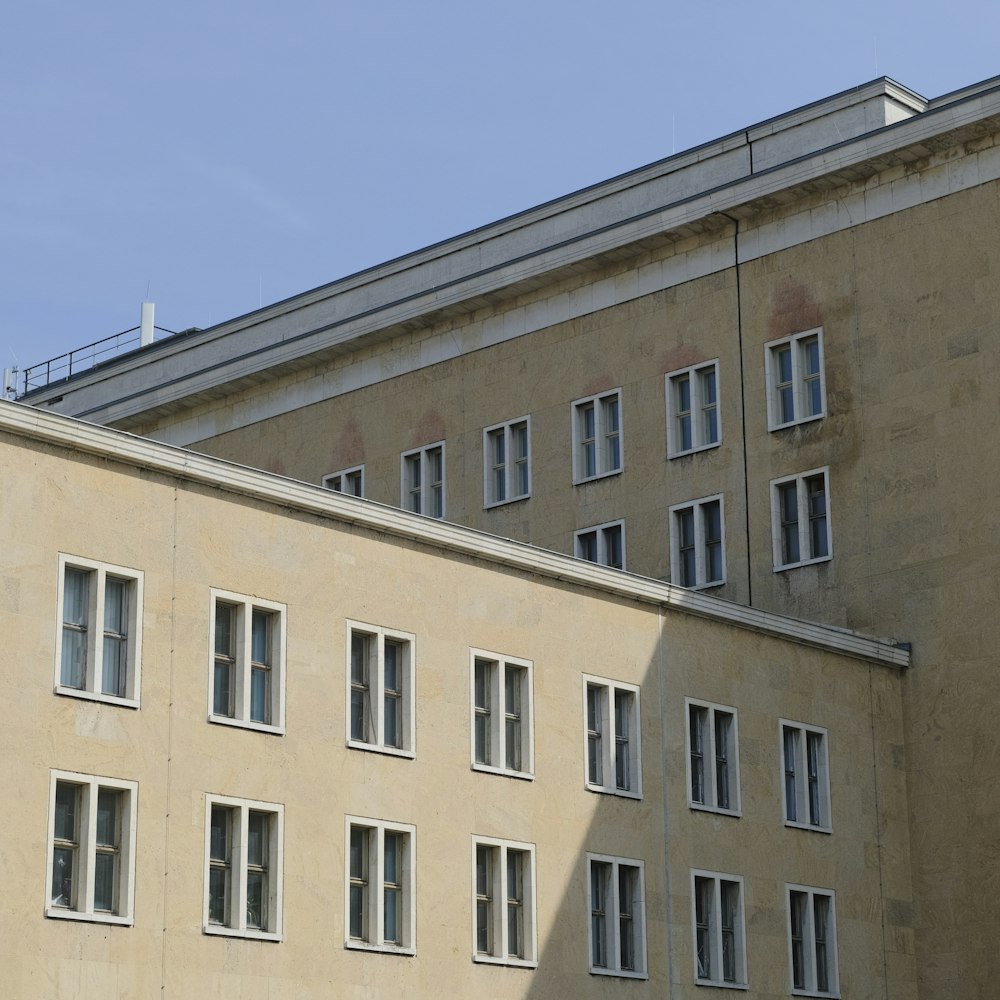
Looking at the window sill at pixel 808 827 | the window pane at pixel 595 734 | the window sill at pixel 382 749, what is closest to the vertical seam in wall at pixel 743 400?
the window sill at pixel 808 827

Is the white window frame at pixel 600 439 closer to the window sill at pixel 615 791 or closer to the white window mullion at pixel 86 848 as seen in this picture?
the window sill at pixel 615 791

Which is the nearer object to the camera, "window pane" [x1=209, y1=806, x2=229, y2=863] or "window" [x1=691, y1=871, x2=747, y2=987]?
"window pane" [x1=209, y1=806, x2=229, y2=863]

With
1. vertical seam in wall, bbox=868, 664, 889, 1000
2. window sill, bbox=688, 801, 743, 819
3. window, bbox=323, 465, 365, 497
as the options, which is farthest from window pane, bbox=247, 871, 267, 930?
window, bbox=323, 465, 365, 497

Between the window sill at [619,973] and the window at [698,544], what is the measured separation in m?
13.6

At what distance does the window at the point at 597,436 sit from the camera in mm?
54875

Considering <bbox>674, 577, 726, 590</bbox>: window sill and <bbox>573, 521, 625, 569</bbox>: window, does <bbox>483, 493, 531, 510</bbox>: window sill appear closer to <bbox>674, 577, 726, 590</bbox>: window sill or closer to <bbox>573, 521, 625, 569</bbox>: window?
<bbox>573, 521, 625, 569</bbox>: window

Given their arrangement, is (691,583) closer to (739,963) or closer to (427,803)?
(739,963)

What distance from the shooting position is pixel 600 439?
181ft

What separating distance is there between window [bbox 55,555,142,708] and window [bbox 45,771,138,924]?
4.75 feet

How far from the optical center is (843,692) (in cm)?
4681

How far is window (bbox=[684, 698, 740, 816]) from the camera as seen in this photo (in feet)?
141

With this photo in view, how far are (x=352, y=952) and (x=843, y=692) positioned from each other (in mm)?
15300

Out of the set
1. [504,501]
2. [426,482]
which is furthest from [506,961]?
[426,482]

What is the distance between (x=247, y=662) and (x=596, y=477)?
811 inches
